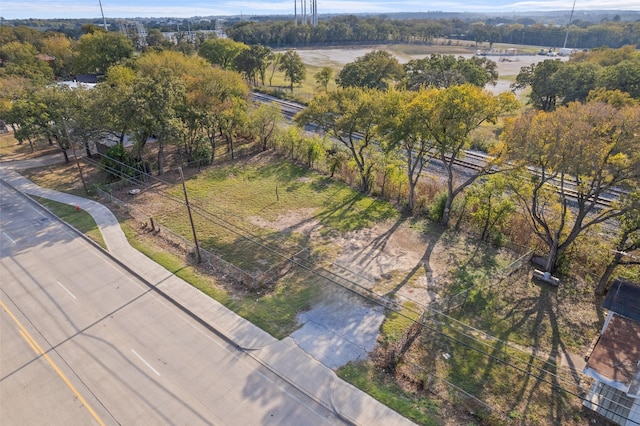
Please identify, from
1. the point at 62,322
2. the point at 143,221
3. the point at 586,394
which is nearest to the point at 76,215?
the point at 143,221

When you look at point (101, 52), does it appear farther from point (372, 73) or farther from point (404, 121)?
point (404, 121)

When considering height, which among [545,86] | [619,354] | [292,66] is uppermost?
[292,66]

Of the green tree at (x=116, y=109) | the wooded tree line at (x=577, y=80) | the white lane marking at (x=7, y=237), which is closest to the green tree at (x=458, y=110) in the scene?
the green tree at (x=116, y=109)

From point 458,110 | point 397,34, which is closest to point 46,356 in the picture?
point 458,110

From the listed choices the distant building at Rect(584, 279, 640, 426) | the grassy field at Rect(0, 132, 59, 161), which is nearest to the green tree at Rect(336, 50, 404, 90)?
the grassy field at Rect(0, 132, 59, 161)

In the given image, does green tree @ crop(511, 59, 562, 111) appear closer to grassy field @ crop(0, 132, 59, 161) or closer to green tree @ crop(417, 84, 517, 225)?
green tree @ crop(417, 84, 517, 225)
